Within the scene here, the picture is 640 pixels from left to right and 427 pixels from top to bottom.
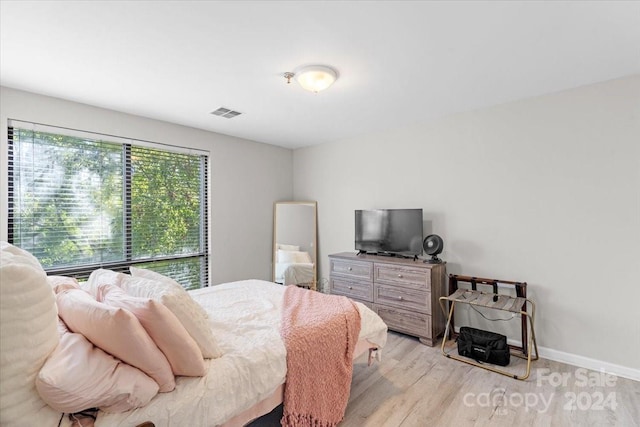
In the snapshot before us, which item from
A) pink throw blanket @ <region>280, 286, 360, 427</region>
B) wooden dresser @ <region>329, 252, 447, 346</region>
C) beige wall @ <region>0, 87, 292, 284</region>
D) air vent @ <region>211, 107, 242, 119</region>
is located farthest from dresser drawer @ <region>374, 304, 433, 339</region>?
air vent @ <region>211, 107, 242, 119</region>

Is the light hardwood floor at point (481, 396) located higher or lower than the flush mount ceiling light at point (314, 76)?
lower

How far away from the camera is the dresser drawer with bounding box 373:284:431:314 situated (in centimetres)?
309

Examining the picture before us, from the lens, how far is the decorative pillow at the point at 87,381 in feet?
3.44

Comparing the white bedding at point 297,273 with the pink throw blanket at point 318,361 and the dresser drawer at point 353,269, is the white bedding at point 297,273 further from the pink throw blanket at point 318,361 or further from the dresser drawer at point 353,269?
the pink throw blanket at point 318,361

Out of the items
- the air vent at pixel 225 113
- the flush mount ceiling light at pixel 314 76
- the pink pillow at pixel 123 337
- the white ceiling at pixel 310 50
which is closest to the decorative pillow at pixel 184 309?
the pink pillow at pixel 123 337

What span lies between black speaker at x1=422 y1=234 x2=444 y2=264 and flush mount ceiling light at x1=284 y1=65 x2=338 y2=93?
6.52 ft

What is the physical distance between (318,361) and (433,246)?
198 centimetres

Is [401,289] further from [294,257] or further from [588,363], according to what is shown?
[294,257]

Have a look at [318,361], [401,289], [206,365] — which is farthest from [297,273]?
[206,365]

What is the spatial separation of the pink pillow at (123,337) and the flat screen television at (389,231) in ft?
9.10

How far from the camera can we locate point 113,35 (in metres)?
1.85

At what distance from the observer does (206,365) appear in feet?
4.86

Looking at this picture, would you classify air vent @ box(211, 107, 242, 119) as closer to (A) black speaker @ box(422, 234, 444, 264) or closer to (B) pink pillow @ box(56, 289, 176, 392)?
(B) pink pillow @ box(56, 289, 176, 392)

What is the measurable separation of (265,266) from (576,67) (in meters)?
4.17
